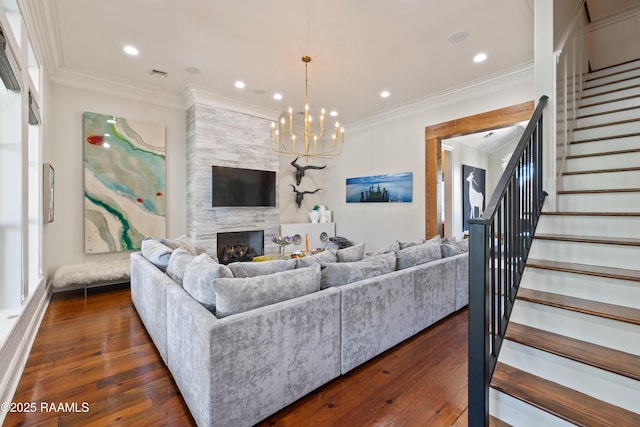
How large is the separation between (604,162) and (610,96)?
4.04ft

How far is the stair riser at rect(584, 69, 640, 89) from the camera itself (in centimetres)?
313

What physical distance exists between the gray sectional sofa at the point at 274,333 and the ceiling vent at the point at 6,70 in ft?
5.79

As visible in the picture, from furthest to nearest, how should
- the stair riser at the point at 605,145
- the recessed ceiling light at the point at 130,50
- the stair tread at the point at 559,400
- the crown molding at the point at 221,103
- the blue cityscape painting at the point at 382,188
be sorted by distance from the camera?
1. the blue cityscape painting at the point at 382,188
2. the crown molding at the point at 221,103
3. the recessed ceiling light at the point at 130,50
4. the stair riser at the point at 605,145
5. the stair tread at the point at 559,400

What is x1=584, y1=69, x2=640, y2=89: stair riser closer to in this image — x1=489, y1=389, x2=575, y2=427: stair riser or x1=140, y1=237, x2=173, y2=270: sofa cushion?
x1=489, y1=389, x2=575, y2=427: stair riser

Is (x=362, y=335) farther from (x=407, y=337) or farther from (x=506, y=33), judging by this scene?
(x=506, y=33)

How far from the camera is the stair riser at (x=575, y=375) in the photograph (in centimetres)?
131

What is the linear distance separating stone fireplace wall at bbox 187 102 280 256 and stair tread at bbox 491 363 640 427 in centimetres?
456

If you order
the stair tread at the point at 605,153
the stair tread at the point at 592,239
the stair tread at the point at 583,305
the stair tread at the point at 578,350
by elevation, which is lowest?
the stair tread at the point at 578,350

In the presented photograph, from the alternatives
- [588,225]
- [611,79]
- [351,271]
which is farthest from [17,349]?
[611,79]

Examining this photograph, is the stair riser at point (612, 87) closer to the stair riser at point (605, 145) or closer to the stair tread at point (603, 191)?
the stair riser at point (605, 145)

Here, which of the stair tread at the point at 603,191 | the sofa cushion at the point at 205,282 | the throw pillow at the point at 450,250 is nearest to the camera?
the sofa cushion at the point at 205,282

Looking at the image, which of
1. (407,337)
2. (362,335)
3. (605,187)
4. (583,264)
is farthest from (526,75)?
(362,335)

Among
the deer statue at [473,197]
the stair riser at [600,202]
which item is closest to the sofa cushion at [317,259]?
the stair riser at [600,202]

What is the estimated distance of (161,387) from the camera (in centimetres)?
194
